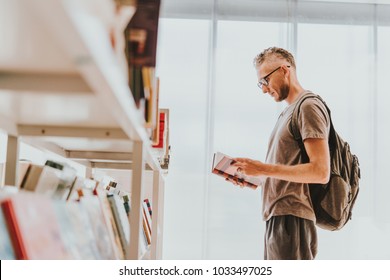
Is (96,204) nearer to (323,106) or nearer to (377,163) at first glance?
(323,106)

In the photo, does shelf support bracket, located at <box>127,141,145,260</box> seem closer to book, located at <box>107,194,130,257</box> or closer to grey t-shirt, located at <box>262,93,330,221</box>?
book, located at <box>107,194,130,257</box>

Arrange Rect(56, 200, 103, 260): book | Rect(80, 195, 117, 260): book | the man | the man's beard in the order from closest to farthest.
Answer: Rect(56, 200, 103, 260): book < Rect(80, 195, 117, 260): book < the man < the man's beard

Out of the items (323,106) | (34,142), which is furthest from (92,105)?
(323,106)

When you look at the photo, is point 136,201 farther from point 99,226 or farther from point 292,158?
point 292,158

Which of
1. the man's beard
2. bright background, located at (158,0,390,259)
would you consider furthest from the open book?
bright background, located at (158,0,390,259)

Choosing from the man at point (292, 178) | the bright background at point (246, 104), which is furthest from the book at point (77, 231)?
the bright background at point (246, 104)

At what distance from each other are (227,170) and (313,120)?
492mm

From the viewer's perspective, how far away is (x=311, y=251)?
184 centimetres

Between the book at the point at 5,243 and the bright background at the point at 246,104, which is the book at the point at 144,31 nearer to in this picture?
the book at the point at 5,243

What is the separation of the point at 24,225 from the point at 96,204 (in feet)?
1.17

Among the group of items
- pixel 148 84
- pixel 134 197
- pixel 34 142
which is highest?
pixel 148 84

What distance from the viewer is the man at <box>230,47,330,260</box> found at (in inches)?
66.9

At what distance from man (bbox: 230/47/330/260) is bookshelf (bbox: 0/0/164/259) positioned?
2.78 ft

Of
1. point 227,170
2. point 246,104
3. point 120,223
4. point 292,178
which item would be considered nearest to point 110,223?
point 120,223
